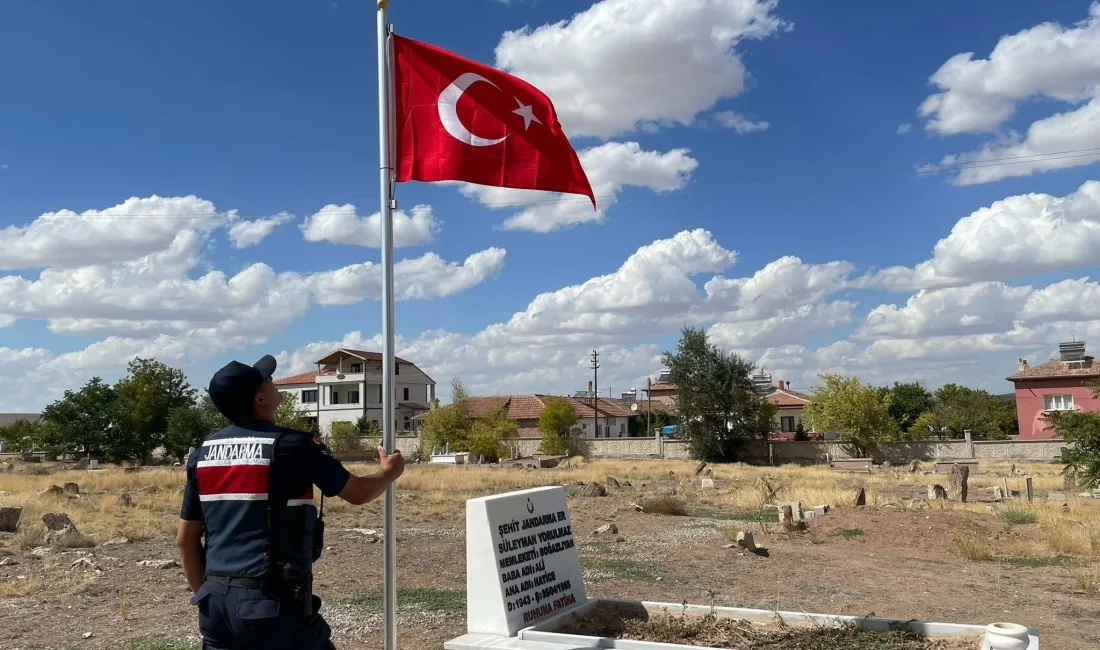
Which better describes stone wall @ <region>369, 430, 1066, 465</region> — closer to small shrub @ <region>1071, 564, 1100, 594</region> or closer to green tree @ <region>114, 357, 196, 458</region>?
green tree @ <region>114, 357, 196, 458</region>

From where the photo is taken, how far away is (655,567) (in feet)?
40.1

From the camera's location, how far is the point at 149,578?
11766 mm

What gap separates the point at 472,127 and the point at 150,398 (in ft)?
191

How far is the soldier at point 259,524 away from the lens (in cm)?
359

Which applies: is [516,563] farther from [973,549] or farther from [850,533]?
[850,533]

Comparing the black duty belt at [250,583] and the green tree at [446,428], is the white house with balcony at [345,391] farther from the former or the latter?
the black duty belt at [250,583]

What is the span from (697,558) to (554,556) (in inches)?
271

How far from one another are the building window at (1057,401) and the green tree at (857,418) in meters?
12.0

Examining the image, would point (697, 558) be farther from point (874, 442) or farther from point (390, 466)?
point (874, 442)

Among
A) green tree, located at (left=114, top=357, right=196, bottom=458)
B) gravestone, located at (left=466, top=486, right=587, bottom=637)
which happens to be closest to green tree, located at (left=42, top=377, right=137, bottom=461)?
green tree, located at (left=114, top=357, right=196, bottom=458)

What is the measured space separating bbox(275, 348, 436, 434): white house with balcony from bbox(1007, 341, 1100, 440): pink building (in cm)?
5109

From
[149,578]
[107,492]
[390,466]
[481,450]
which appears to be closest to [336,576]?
[149,578]

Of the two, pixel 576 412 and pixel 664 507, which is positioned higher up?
pixel 576 412

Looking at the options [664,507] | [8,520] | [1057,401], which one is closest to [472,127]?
[8,520]
